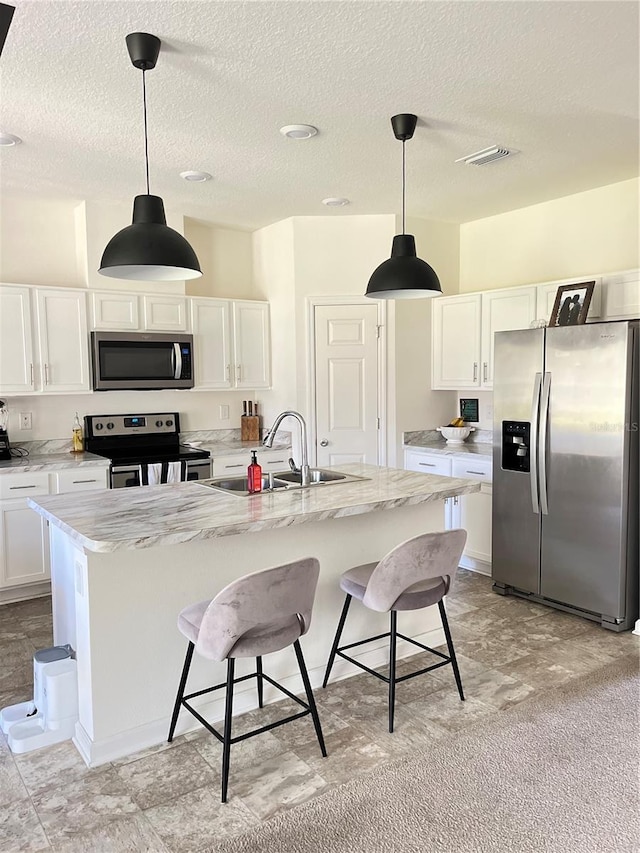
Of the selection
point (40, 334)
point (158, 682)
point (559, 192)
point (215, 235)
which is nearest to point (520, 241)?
point (559, 192)

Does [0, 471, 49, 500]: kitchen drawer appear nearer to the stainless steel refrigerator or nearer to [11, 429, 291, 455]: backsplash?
[11, 429, 291, 455]: backsplash

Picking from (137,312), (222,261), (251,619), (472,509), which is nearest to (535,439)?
(472,509)

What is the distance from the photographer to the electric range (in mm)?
4531

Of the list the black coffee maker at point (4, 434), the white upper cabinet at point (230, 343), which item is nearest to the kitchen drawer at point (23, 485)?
the black coffee maker at point (4, 434)

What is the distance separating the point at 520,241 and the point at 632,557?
259 cm

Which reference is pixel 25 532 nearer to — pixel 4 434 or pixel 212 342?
pixel 4 434

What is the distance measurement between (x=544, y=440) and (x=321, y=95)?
2.38 metres

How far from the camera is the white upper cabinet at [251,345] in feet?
17.5

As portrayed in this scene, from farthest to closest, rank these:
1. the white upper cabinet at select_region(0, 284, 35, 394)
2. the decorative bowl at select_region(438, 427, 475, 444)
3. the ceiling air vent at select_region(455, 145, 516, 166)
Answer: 1. the decorative bowl at select_region(438, 427, 475, 444)
2. the white upper cabinet at select_region(0, 284, 35, 394)
3. the ceiling air vent at select_region(455, 145, 516, 166)

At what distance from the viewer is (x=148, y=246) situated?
250cm

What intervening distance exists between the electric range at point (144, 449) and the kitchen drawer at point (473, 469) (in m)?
1.90

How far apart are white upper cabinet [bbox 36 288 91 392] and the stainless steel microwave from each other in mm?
91

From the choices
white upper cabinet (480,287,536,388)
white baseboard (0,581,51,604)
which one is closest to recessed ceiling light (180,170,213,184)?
white upper cabinet (480,287,536,388)

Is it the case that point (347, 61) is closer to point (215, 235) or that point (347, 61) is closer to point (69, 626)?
point (69, 626)
